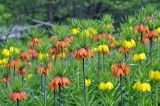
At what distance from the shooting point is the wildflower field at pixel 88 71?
5941 millimetres

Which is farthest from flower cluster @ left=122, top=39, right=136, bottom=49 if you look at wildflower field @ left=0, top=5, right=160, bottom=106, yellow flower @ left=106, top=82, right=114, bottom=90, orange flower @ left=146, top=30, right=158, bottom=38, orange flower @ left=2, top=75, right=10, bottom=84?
orange flower @ left=2, top=75, right=10, bottom=84

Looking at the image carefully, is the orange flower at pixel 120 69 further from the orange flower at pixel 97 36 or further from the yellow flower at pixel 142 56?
the orange flower at pixel 97 36

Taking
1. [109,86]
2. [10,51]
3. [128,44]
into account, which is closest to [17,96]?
[109,86]

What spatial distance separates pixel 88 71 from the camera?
736 centimetres

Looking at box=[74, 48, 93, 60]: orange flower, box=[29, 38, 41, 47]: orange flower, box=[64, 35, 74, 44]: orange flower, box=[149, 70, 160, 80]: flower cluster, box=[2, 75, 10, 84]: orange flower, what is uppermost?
box=[74, 48, 93, 60]: orange flower

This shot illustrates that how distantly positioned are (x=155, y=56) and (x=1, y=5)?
13.4 meters

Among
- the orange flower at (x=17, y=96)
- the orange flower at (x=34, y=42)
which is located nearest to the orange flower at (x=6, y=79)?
the orange flower at (x=34, y=42)

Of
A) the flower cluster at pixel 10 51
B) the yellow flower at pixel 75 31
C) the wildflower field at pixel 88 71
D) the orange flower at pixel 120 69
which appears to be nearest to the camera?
the orange flower at pixel 120 69

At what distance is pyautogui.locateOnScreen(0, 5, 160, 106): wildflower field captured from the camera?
594 cm

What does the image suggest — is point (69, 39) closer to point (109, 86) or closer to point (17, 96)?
point (109, 86)

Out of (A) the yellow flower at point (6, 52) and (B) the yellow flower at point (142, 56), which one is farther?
(A) the yellow flower at point (6, 52)

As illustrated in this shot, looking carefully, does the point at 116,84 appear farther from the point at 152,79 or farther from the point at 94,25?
the point at 94,25

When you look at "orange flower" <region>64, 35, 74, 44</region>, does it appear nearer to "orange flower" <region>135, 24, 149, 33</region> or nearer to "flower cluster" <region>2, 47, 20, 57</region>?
"flower cluster" <region>2, 47, 20, 57</region>

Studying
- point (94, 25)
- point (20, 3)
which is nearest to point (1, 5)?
point (20, 3)
